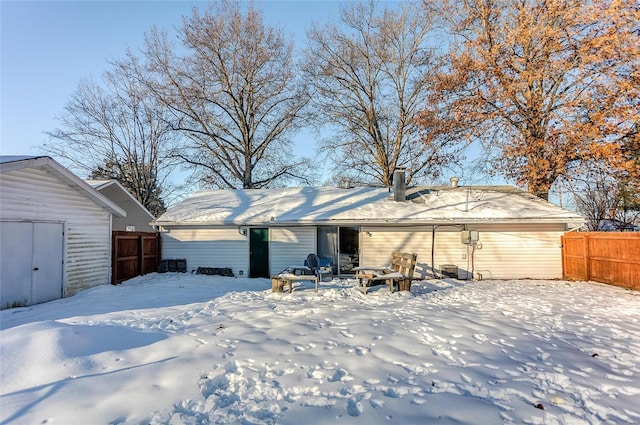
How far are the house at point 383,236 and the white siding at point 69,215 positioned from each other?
296 cm

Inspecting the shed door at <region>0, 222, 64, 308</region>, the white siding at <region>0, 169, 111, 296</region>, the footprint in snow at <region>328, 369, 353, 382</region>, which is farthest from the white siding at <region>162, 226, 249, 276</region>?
the footprint in snow at <region>328, 369, 353, 382</region>

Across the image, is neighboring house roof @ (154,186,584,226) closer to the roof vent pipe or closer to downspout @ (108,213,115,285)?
the roof vent pipe

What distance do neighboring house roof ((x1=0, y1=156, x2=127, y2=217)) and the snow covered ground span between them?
10.4ft

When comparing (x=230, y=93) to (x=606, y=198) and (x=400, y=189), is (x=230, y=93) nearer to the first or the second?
(x=400, y=189)

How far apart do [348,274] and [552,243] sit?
7.62 m

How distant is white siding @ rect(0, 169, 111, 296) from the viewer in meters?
7.77

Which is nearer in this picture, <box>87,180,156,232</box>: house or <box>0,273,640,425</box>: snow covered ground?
<box>0,273,640,425</box>: snow covered ground

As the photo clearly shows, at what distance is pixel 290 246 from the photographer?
42.6 ft

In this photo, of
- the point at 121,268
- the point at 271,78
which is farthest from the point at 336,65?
the point at 121,268

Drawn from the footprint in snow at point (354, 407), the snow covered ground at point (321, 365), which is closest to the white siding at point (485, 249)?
the snow covered ground at point (321, 365)

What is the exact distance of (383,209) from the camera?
43.8 ft

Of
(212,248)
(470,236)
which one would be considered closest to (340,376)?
(470,236)

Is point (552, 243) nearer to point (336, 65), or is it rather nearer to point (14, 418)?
point (14, 418)

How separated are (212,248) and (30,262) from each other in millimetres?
5825
